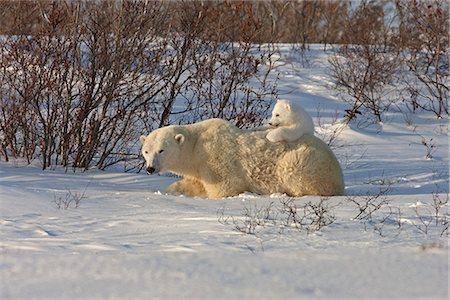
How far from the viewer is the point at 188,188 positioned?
23.2 ft

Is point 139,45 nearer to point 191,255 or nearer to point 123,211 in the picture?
point 123,211

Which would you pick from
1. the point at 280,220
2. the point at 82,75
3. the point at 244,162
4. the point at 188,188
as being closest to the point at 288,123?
the point at 244,162

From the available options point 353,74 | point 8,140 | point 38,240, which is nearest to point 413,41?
point 353,74

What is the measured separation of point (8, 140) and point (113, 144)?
124 centimetres

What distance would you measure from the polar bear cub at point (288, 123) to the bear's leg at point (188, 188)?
2.85 ft

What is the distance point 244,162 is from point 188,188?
64 cm

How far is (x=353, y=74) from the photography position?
1466 centimetres

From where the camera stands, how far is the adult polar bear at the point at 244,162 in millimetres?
6789

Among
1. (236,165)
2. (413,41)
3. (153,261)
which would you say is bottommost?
(153,261)

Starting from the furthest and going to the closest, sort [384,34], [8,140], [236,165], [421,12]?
[384,34], [421,12], [8,140], [236,165]

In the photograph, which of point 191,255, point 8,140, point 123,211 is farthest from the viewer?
point 8,140

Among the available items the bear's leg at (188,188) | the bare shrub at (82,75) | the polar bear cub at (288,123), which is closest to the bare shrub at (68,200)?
the bear's leg at (188,188)

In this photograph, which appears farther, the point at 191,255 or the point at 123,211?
the point at 123,211

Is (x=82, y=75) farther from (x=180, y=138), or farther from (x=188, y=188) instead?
(x=188, y=188)
